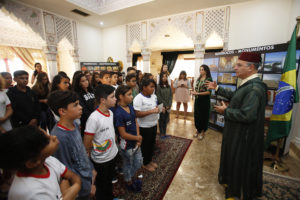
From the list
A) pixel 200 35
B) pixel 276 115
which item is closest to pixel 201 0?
Answer: pixel 200 35

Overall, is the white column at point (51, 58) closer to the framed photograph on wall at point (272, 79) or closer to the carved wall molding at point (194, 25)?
the carved wall molding at point (194, 25)

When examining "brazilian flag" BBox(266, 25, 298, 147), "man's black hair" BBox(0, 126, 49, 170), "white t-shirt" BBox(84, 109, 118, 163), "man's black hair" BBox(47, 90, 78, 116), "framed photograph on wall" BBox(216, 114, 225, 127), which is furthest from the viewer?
"framed photograph on wall" BBox(216, 114, 225, 127)

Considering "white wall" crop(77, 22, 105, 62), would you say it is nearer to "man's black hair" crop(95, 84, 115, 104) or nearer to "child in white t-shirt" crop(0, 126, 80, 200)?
"man's black hair" crop(95, 84, 115, 104)

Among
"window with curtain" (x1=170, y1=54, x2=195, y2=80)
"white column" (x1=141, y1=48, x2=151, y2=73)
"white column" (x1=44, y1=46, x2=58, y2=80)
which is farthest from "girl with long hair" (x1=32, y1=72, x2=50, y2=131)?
"window with curtain" (x1=170, y1=54, x2=195, y2=80)

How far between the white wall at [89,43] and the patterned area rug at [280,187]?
21.4ft

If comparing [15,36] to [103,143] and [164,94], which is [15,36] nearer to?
[164,94]

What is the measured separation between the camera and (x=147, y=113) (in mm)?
1780

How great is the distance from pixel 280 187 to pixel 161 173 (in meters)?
1.46

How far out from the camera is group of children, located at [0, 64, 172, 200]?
23.3 inches

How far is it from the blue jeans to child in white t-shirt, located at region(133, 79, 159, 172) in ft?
0.93

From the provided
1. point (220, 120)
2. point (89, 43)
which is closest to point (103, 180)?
point (220, 120)

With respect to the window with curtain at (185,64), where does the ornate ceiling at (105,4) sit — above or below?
above

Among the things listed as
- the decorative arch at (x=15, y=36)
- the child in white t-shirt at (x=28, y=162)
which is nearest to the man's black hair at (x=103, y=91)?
the child in white t-shirt at (x=28, y=162)

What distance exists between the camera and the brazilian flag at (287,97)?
78.6 inches
